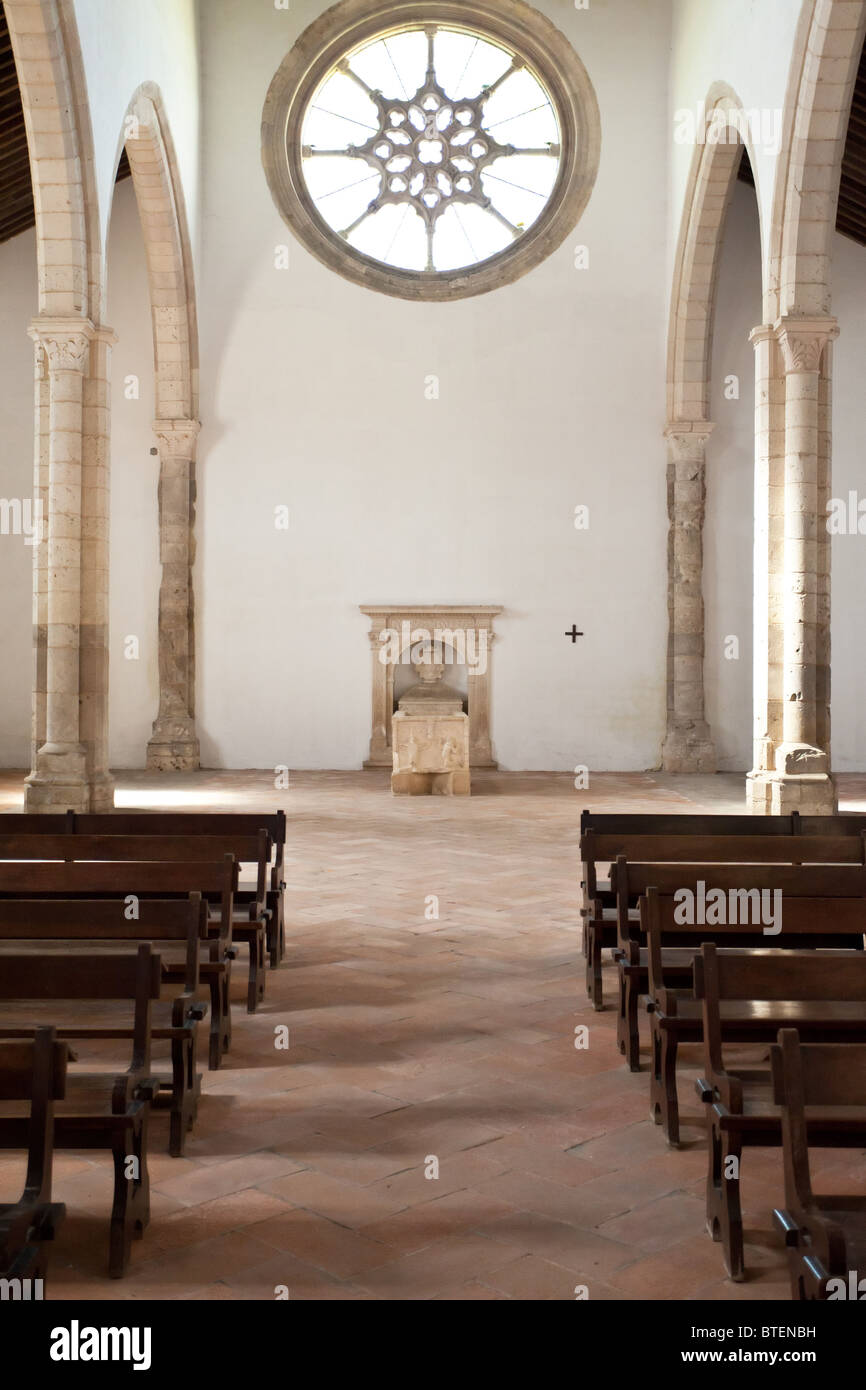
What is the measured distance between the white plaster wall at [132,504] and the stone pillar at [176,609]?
206 millimetres

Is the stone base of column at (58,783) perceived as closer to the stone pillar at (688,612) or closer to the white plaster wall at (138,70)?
the white plaster wall at (138,70)

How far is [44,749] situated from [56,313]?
334cm

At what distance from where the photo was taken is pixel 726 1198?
2.77 metres

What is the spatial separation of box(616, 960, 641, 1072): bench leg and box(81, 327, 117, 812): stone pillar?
6.26 m

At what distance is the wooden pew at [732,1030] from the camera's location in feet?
9.12

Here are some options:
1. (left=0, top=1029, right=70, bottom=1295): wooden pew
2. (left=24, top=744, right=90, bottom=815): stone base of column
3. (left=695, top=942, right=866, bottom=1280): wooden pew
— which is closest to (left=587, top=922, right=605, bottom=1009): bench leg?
(left=695, top=942, right=866, bottom=1280): wooden pew

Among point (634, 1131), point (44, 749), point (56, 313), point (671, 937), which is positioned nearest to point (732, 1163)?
point (634, 1131)

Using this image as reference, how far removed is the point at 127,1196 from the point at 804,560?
8210mm

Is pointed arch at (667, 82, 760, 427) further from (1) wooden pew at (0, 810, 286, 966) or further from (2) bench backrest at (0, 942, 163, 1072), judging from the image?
(2) bench backrest at (0, 942, 163, 1072)

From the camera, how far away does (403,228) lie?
1509cm

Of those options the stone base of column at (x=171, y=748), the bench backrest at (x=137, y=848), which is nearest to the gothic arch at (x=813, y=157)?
the bench backrest at (x=137, y=848)

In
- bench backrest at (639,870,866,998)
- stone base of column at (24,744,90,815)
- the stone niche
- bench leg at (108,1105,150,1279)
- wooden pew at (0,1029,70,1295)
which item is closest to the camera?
wooden pew at (0,1029,70,1295)

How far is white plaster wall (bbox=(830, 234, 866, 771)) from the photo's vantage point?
1483 centimetres
